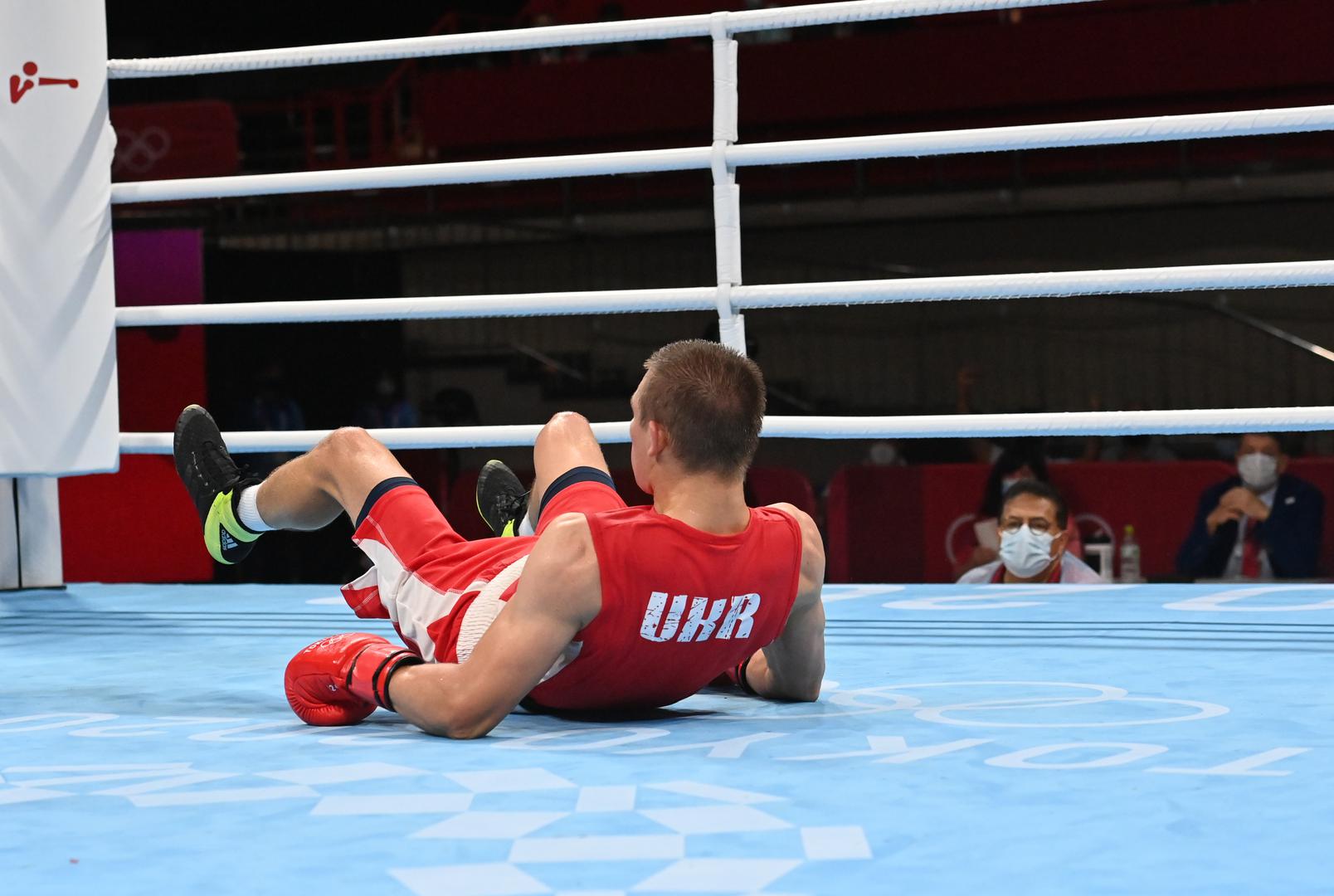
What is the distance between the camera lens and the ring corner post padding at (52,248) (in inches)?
93.7

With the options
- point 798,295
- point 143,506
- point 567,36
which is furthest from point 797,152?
point 143,506

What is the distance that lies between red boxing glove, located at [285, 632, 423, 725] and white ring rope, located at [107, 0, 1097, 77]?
1.13 m

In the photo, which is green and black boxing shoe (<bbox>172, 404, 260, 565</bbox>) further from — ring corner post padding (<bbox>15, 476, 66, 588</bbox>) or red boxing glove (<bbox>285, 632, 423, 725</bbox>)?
ring corner post padding (<bbox>15, 476, 66, 588</bbox>)

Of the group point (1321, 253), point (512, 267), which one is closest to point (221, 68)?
point (512, 267)

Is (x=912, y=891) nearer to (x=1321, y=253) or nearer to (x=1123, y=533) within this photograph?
(x=1123, y=533)

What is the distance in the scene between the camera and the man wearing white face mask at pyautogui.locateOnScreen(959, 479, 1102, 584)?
322cm

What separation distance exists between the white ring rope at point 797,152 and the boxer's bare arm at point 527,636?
0.95 m

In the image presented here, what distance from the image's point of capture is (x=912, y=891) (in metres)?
0.91

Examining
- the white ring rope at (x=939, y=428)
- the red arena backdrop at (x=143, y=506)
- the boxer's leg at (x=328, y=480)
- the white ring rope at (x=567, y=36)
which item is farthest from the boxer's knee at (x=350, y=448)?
the red arena backdrop at (x=143, y=506)

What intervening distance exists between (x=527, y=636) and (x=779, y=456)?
23.3 ft

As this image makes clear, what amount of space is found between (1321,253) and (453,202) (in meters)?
4.71

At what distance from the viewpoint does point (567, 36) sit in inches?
94.4

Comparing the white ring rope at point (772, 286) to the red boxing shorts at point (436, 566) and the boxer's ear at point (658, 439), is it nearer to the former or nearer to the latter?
the red boxing shorts at point (436, 566)

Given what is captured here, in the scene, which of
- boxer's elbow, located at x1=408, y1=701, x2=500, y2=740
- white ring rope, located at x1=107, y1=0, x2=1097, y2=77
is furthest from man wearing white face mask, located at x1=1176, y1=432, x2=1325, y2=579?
boxer's elbow, located at x1=408, y1=701, x2=500, y2=740
